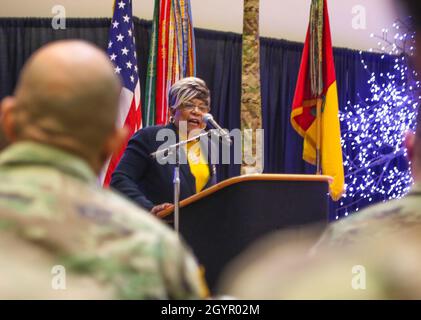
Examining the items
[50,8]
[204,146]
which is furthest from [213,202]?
[50,8]

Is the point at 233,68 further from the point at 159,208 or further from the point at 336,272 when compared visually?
the point at 336,272

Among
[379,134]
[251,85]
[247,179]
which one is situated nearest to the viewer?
[247,179]

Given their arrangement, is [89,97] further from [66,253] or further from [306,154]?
[306,154]

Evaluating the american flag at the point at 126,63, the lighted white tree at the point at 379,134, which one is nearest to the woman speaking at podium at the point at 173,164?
the american flag at the point at 126,63

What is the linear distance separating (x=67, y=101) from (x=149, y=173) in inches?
109

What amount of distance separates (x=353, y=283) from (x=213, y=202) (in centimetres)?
222

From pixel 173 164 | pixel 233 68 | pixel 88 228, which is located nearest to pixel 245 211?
pixel 173 164

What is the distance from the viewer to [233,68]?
26.6ft

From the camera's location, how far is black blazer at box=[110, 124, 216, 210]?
3582 mm

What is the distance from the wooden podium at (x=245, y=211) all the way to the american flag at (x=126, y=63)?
103 inches

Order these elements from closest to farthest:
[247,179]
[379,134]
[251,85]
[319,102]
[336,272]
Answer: [336,272]
[247,179]
[251,85]
[319,102]
[379,134]

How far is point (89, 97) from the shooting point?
2.87 feet

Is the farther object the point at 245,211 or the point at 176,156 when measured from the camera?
the point at 176,156

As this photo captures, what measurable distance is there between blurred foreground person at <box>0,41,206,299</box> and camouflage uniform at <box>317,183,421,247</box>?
181mm
